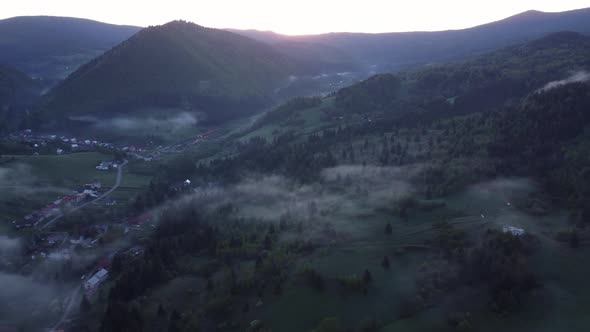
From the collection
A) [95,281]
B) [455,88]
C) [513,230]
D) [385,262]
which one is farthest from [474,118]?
[95,281]

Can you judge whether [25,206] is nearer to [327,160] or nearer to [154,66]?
[327,160]

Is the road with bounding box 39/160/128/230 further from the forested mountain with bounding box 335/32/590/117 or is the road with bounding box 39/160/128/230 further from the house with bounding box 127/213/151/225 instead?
the forested mountain with bounding box 335/32/590/117

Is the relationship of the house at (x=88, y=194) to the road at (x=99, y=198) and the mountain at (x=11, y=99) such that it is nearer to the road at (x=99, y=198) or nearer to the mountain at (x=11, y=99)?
the road at (x=99, y=198)

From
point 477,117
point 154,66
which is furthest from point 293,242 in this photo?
point 154,66

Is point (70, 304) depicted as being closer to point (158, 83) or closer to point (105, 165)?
point (105, 165)

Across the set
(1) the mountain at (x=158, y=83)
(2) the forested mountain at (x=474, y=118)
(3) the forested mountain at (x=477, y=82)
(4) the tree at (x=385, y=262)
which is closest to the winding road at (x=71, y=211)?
(4) the tree at (x=385, y=262)

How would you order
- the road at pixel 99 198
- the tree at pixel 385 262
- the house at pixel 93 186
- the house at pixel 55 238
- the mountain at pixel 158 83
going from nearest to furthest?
the tree at pixel 385 262, the house at pixel 55 238, the road at pixel 99 198, the house at pixel 93 186, the mountain at pixel 158 83

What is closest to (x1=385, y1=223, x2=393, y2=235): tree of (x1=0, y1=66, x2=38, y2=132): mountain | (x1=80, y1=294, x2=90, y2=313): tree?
(x1=80, y1=294, x2=90, y2=313): tree
